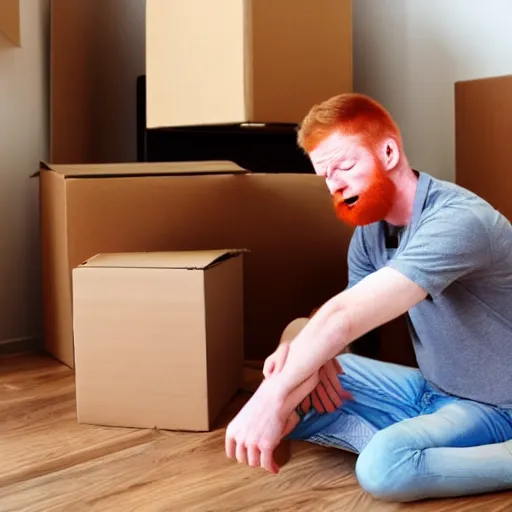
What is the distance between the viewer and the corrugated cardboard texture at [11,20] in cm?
187

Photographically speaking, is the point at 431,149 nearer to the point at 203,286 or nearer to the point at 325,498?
the point at 203,286

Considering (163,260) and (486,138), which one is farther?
(486,138)

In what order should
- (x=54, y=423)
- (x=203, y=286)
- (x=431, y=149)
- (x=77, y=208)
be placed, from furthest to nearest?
(x=431, y=149)
(x=77, y=208)
(x=54, y=423)
(x=203, y=286)

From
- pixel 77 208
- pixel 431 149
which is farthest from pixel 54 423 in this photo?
pixel 431 149

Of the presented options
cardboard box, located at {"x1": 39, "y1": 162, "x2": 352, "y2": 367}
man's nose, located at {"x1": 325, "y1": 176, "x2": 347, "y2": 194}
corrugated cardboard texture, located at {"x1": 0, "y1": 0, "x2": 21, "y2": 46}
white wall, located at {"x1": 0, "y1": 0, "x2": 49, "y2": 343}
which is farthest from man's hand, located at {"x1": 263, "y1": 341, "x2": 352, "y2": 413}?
corrugated cardboard texture, located at {"x1": 0, "y1": 0, "x2": 21, "y2": 46}

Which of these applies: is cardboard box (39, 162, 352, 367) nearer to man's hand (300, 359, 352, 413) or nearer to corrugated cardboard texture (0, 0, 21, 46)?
corrugated cardboard texture (0, 0, 21, 46)

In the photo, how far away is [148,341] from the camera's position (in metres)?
1.35

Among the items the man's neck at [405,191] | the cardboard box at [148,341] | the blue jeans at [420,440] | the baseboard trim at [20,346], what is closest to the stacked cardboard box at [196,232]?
the cardboard box at [148,341]

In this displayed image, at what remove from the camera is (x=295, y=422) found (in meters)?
1.18

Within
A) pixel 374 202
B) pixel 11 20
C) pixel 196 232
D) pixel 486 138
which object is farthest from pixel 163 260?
pixel 11 20

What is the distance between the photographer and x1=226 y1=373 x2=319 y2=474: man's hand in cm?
98

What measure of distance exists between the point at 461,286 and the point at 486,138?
27.1 inches

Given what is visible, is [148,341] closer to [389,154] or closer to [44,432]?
[44,432]

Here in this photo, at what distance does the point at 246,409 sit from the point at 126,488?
0.27 metres
